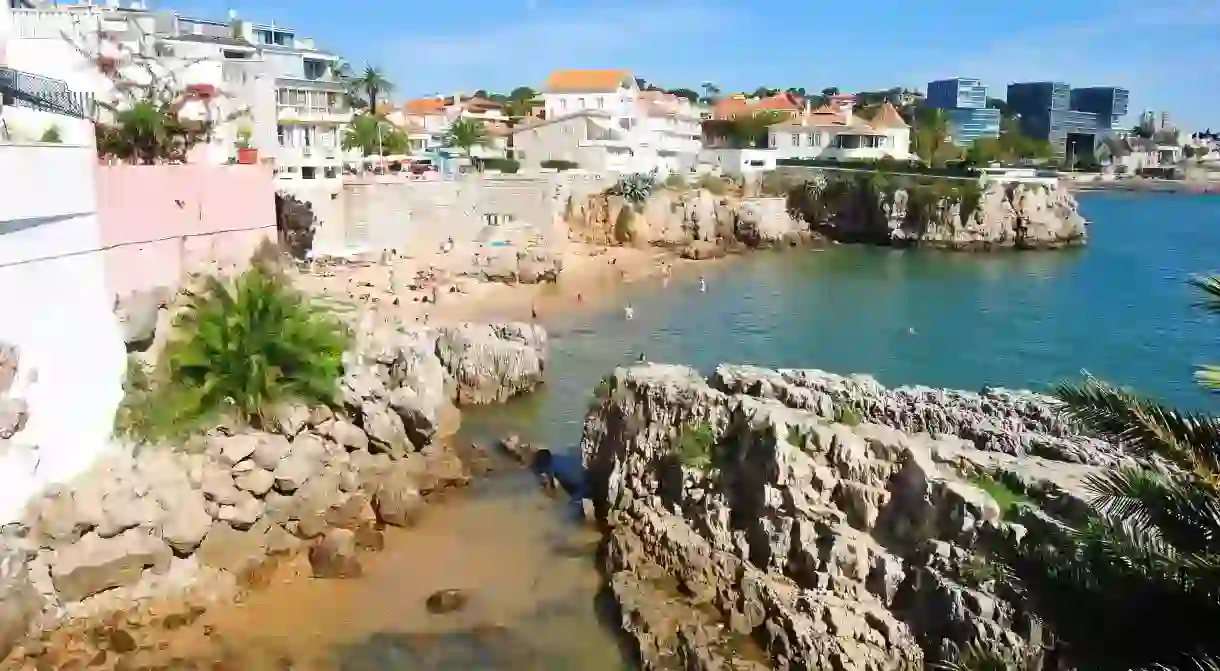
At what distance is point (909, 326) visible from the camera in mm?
42219

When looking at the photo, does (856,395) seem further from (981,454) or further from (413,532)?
(413,532)

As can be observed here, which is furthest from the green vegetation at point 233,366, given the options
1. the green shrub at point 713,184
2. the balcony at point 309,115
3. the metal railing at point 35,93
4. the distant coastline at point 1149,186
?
the distant coastline at point 1149,186

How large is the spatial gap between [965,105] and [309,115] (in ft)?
506

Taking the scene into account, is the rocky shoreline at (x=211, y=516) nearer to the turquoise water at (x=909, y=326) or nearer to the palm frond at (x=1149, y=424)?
the turquoise water at (x=909, y=326)

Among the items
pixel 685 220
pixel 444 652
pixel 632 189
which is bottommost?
pixel 444 652

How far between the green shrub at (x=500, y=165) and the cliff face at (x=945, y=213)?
875 inches

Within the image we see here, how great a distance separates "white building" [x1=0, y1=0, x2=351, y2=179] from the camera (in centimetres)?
3203

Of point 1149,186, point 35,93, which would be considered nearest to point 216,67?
point 35,93

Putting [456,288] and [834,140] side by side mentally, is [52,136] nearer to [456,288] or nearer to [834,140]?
[456,288]

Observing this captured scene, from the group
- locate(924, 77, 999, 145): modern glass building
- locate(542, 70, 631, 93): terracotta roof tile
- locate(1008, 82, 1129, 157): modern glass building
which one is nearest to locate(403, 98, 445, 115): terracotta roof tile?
locate(542, 70, 631, 93): terracotta roof tile

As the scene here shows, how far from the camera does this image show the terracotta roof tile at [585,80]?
75.9 meters

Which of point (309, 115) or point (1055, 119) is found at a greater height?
point (1055, 119)

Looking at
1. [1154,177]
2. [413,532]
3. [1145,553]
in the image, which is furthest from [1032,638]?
[1154,177]

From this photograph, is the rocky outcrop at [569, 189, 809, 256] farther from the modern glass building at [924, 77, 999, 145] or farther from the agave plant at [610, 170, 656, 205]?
the modern glass building at [924, 77, 999, 145]
